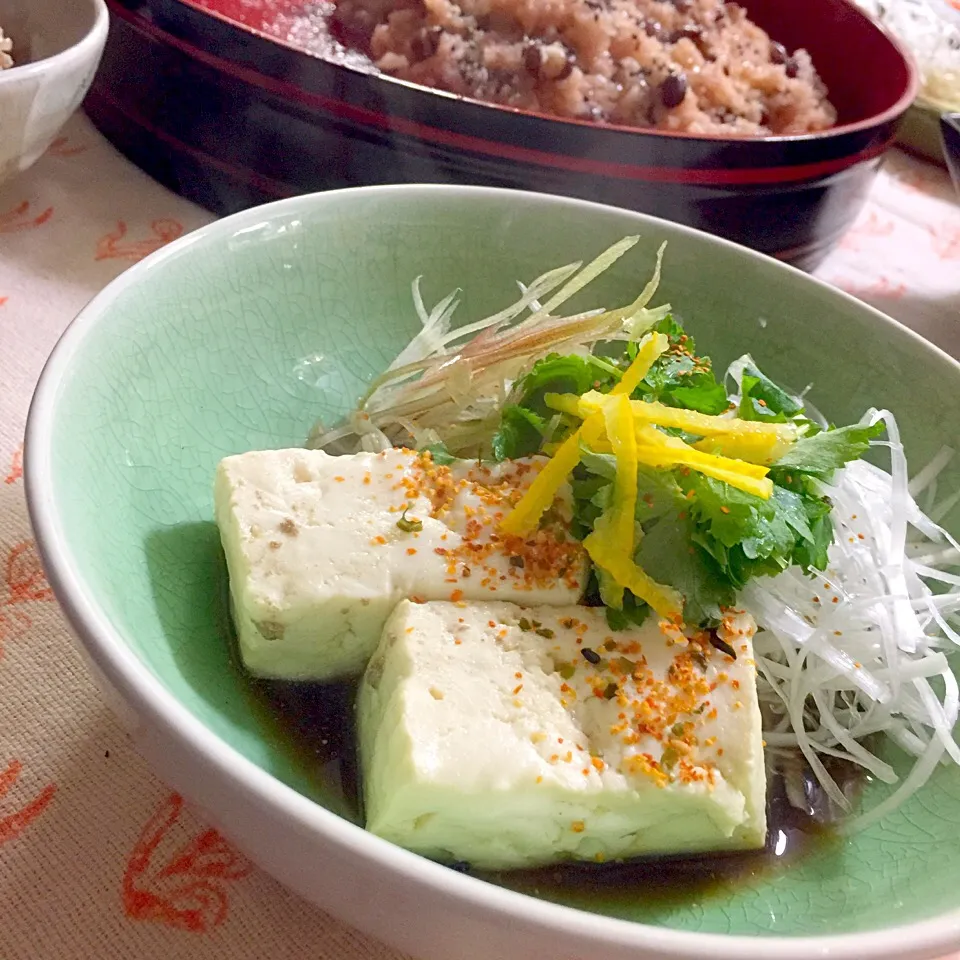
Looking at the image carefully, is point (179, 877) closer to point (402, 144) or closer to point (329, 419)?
point (329, 419)

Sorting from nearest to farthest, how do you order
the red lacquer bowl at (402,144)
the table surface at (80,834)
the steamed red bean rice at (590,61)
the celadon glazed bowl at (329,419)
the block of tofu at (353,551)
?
the celadon glazed bowl at (329,419), the table surface at (80,834), the block of tofu at (353,551), the red lacquer bowl at (402,144), the steamed red bean rice at (590,61)

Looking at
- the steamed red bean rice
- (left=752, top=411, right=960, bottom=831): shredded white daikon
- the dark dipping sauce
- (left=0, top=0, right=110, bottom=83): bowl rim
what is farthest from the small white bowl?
(left=752, top=411, right=960, bottom=831): shredded white daikon

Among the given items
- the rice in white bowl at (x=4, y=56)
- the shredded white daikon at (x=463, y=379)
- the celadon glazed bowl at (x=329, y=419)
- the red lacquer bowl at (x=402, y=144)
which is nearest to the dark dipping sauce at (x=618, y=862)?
the celadon glazed bowl at (x=329, y=419)

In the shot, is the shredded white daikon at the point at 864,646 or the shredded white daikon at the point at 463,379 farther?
the shredded white daikon at the point at 463,379

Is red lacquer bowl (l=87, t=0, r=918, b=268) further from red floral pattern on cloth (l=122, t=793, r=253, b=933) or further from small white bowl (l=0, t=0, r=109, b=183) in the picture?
red floral pattern on cloth (l=122, t=793, r=253, b=933)

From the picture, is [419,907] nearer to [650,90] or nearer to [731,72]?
[650,90]

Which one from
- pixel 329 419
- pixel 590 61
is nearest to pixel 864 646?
pixel 329 419

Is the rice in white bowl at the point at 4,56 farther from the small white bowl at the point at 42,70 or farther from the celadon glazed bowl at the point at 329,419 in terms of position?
the celadon glazed bowl at the point at 329,419
